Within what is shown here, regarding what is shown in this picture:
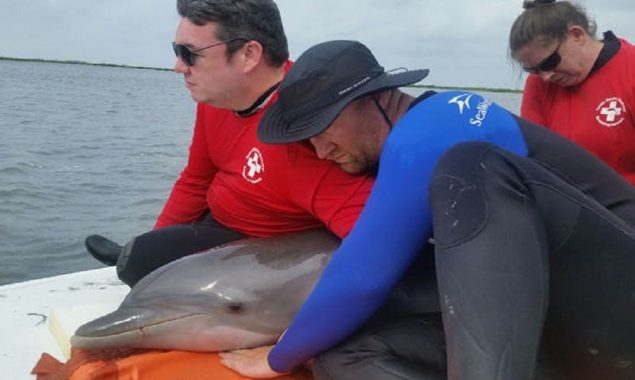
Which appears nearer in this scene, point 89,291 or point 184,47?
point 184,47

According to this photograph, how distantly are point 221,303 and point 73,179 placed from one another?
1191 cm

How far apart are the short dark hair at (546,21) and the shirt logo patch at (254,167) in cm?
183

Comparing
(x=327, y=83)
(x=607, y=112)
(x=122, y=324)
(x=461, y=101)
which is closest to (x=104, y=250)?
(x=122, y=324)

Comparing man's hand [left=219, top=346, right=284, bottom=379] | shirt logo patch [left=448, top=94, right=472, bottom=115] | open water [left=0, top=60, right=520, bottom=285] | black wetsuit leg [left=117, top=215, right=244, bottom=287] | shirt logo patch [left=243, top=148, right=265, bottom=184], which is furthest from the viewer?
open water [left=0, top=60, right=520, bottom=285]

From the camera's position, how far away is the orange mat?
324cm

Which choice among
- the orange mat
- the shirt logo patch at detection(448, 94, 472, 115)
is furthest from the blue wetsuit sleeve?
the orange mat

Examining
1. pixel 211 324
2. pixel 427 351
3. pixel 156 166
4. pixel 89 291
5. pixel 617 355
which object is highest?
pixel 617 355

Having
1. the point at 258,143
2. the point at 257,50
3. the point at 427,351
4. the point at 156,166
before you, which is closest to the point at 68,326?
the point at 258,143

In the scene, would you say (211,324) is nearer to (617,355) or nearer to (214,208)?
(214,208)

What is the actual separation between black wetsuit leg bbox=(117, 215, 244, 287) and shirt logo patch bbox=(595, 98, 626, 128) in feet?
7.65

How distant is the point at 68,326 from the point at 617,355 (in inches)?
102

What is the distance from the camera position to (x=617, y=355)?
2416mm

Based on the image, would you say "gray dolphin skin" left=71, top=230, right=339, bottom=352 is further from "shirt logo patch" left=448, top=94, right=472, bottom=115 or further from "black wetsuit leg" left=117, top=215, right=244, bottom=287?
"shirt logo patch" left=448, top=94, right=472, bottom=115

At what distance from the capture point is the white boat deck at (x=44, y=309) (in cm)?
380
